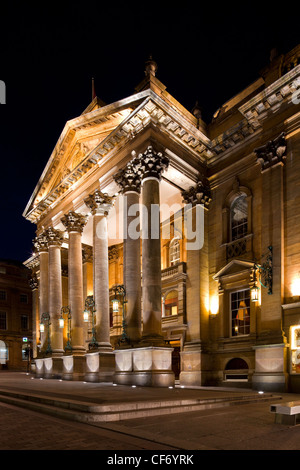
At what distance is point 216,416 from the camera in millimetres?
9391

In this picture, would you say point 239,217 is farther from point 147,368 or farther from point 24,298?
point 24,298

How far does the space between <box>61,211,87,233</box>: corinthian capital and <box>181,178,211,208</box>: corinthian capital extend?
28.8 ft

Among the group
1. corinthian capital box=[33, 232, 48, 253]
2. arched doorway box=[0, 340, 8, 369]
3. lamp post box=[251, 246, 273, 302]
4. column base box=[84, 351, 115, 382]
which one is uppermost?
corinthian capital box=[33, 232, 48, 253]

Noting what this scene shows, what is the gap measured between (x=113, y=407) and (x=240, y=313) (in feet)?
43.5

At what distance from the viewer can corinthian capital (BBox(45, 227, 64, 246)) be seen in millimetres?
31125

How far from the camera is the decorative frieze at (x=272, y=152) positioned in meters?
19.3

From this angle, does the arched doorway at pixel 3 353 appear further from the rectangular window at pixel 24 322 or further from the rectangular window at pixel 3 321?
the rectangular window at pixel 24 322

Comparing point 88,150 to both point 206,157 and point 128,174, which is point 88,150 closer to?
point 128,174

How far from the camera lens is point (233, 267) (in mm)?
21391

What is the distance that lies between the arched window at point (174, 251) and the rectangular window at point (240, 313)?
7.69 metres

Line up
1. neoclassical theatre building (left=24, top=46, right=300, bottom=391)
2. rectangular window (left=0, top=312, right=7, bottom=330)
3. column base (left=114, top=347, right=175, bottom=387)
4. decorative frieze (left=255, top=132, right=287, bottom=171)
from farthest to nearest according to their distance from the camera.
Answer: rectangular window (left=0, top=312, right=7, bottom=330)
decorative frieze (left=255, top=132, right=287, bottom=171)
neoclassical theatre building (left=24, top=46, right=300, bottom=391)
column base (left=114, top=347, right=175, bottom=387)

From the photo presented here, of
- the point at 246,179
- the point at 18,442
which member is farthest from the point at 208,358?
the point at 18,442

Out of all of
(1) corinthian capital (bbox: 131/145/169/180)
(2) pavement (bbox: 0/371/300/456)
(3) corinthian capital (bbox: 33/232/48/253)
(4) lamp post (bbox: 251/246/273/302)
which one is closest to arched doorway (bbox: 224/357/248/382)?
(4) lamp post (bbox: 251/246/273/302)

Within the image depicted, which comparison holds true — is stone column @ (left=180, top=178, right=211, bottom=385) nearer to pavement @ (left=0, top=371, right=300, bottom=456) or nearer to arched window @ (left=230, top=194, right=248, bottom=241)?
arched window @ (left=230, top=194, right=248, bottom=241)
